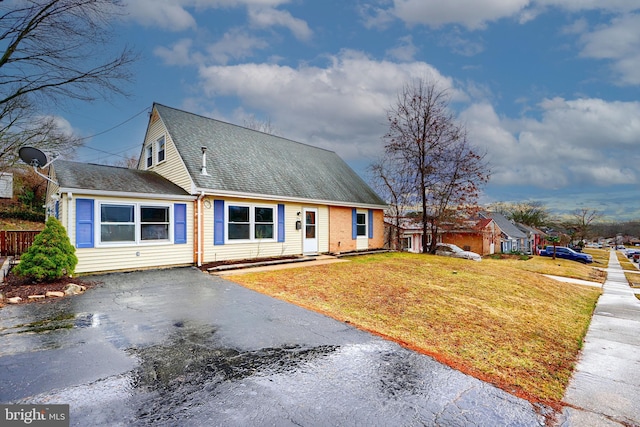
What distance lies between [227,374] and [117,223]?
8248 millimetres

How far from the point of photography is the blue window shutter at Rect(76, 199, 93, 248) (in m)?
8.95

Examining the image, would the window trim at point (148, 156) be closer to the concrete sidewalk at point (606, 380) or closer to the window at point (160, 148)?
the window at point (160, 148)

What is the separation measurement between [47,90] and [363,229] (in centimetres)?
1484

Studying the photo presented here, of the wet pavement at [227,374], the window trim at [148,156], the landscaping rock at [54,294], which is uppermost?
the window trim at [148,156]

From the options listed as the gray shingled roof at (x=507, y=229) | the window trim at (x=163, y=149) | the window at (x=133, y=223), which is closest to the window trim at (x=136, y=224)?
the window at (x=133, y=223)

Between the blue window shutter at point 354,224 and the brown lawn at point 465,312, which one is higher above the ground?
the blue window shutter at point 354,224

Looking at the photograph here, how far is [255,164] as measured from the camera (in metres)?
14.2

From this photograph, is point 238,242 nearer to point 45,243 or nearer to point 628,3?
point 45,243

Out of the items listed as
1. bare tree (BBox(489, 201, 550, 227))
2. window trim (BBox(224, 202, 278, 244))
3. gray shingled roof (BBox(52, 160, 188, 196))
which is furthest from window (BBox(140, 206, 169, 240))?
bare tree (BBox(489, 201, 550, 227))

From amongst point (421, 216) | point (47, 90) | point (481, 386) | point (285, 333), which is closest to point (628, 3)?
point (421, 216)

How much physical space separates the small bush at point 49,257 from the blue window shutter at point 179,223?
9.84 feet

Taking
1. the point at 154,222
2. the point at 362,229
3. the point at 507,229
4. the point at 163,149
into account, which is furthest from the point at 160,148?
the point at 507,229

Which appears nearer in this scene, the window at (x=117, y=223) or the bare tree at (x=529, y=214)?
the window at (x=117, y=223)

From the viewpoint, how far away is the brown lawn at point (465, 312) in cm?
435
